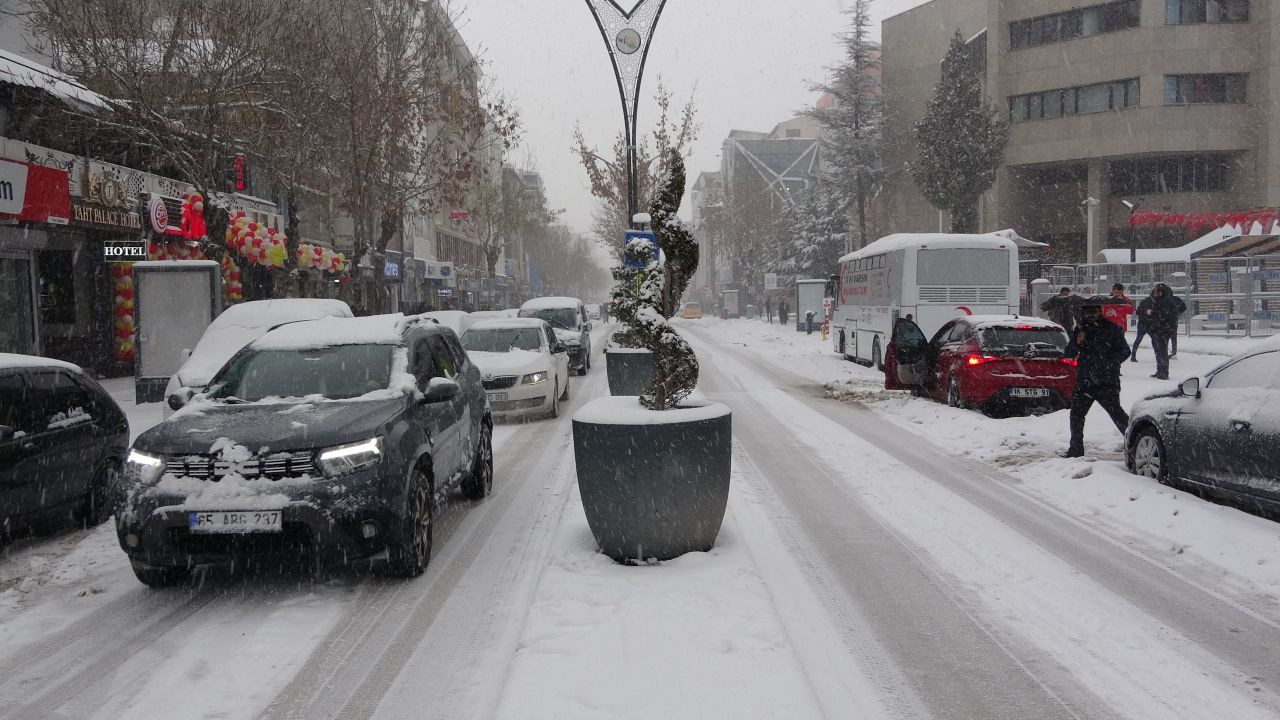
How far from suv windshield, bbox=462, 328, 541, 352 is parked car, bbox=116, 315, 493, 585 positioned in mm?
8449

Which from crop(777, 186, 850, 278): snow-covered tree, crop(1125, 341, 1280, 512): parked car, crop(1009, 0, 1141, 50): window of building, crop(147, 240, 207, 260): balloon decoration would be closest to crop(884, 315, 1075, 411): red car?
crop(1125, 341, 1280, 512): parked car

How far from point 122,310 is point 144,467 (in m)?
18.8

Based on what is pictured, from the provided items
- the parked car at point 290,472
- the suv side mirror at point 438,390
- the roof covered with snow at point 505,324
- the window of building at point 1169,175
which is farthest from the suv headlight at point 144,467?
the window of building at point 1169,175

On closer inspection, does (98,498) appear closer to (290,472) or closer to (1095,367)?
(290,472)

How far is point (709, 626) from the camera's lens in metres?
4.82

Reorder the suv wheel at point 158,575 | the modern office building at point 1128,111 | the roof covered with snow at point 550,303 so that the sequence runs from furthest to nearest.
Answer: the modern office building at point 1128,111, the roof covered with snow at point 550,303, the suv wheel at point 158,575

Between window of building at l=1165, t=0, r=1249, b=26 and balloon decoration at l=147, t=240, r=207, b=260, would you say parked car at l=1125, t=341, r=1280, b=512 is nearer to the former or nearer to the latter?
balloon decoration at l=147, t=240, r=207, b=260

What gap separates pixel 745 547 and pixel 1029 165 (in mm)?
47810

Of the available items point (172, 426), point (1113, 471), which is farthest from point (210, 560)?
point (1113, 471)

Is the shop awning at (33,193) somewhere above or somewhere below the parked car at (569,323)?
above

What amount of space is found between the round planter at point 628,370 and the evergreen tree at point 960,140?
119 ft

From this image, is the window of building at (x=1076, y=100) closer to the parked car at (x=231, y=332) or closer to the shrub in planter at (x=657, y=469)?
the parked car at (x=231, y=332)

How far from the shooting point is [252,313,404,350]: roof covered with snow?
689 centimetres

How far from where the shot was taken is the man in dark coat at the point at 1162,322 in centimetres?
1755
